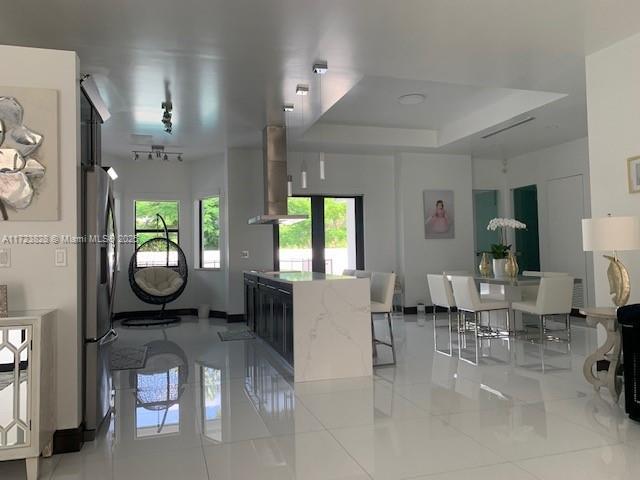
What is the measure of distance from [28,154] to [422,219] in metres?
6.86

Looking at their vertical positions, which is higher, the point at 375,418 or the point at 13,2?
the point at 13,2

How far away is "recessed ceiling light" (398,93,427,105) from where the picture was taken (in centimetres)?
619

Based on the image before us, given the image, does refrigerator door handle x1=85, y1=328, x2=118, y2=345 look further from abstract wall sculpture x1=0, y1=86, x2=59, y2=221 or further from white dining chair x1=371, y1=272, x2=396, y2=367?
white dining chair x1=371, y1=272, x2=396, y2=367

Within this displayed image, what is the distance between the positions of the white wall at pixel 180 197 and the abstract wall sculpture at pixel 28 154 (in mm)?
5624

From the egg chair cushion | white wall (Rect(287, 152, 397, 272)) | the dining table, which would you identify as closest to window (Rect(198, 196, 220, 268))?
the egg chair cushion

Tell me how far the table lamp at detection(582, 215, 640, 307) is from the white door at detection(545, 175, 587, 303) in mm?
4540

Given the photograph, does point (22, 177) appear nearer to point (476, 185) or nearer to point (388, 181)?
point (388, 181)

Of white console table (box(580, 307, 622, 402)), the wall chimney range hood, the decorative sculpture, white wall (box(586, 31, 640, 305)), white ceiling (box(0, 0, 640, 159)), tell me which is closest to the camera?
the decorative sculpture

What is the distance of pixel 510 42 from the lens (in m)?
4.02

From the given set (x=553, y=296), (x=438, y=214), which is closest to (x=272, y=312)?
(x=553, y=296)

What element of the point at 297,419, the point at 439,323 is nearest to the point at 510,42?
the point at 297,419

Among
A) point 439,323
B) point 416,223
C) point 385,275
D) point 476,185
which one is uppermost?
point 476,185

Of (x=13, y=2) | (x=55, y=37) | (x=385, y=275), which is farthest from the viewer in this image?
(x=385, y=275)

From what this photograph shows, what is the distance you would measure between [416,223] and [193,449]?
6.54m
